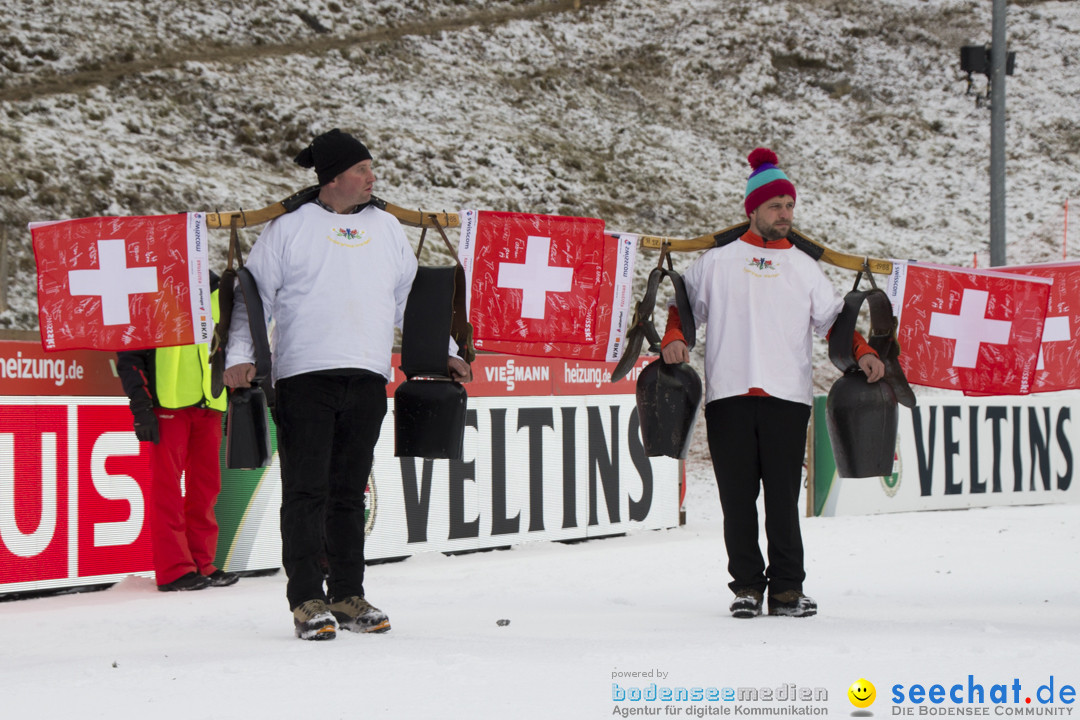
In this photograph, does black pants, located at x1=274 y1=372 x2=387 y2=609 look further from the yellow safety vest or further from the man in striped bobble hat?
the yellow safety vest

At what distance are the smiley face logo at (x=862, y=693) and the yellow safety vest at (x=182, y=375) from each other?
4099 mm

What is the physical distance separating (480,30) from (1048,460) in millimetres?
21740

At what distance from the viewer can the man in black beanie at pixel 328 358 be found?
4.05 meters

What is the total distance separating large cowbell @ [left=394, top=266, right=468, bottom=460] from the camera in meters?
4.44

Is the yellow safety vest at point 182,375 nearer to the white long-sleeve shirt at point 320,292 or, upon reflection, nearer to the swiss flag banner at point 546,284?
the swiss flag banner at point 546,284

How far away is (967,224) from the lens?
25.7 m

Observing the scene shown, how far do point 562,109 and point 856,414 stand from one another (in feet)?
76.9

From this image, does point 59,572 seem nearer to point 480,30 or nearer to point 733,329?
point 733,329

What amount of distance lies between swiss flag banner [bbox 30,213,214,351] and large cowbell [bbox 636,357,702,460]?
1852 millimetres

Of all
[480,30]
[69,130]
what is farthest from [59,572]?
[480,30]

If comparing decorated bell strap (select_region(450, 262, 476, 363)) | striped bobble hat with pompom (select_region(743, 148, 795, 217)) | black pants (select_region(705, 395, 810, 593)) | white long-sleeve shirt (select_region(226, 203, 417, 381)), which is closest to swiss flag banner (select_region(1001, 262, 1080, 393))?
striped bobble hat with pompom (select_region(743, 148, 795, 217))

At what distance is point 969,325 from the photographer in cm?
554

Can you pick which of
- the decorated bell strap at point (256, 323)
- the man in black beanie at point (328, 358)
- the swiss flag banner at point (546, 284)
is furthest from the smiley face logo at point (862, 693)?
the swiss flag banner at point (546, 284)

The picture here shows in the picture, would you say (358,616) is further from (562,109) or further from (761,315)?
(562,109)
